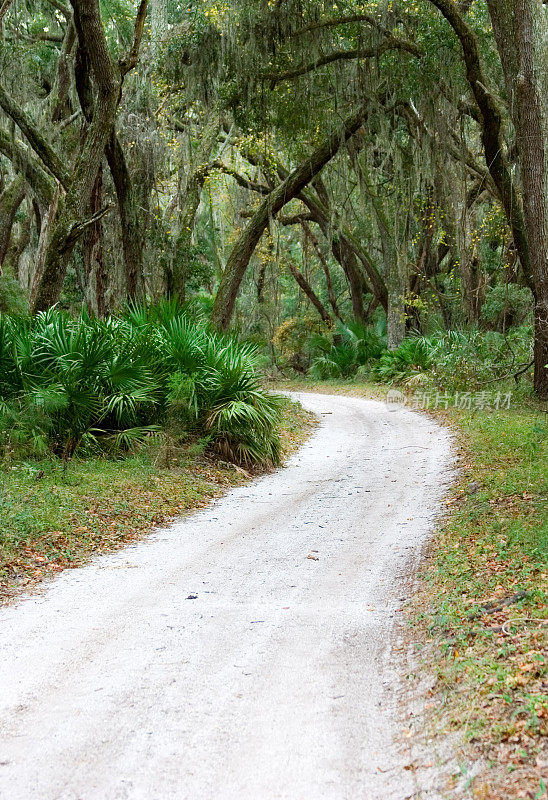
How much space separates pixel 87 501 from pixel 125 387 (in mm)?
2969

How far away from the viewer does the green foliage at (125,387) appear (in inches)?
401

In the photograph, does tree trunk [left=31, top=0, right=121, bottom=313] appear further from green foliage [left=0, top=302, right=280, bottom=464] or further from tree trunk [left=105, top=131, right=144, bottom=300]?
tree trunk [left=105, top=131, right=144, bottom=300]

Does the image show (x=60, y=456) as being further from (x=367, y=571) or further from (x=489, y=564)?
(x=489, y=564)

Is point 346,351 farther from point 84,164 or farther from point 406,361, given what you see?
point 84,164

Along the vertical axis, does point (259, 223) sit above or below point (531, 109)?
below

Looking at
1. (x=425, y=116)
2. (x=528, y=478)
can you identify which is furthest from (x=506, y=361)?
(x=528, y=478)

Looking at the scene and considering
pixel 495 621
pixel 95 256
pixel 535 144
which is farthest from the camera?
pixel 95 256

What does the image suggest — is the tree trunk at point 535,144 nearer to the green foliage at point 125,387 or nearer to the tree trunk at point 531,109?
the tree trunk at point 531,109

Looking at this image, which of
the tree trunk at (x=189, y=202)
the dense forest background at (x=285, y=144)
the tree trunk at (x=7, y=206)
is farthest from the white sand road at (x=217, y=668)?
the tree trunk at (x=7, y=206)

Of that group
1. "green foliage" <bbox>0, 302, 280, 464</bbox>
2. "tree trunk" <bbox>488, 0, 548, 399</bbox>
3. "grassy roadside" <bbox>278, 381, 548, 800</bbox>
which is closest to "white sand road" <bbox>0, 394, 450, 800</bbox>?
"grassy roadside" <bbox>278, 381, 548, 800</bbox>

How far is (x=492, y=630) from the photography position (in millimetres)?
4270

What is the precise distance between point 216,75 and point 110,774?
15.3m

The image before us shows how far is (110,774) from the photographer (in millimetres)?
3170

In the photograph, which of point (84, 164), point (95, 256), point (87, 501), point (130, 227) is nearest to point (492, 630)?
point (87, 501)
